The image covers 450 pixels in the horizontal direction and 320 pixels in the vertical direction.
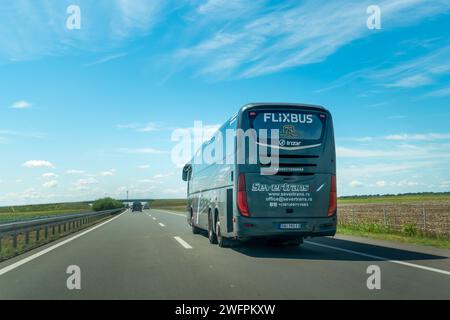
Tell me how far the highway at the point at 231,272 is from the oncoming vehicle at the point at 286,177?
0.78 m

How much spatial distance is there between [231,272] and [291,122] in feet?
14.0

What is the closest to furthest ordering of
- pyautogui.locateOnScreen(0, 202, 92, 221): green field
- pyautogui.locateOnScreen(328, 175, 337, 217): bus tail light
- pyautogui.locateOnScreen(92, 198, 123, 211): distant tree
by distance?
1. pyautogui.locateOnScreen(328, 175, 337, 217): bus tail light
2. pyautogui.locateOnScreen(0, 202, 92, 221): green field
3. pyautogui.locateOnScreen(92, 198, 123, 211): distant tree

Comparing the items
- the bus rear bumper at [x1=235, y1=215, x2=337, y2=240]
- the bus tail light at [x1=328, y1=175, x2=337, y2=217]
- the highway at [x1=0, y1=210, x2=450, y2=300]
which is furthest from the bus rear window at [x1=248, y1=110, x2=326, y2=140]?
the highway at [x1=0, y1=210, x2=450, y2=300]

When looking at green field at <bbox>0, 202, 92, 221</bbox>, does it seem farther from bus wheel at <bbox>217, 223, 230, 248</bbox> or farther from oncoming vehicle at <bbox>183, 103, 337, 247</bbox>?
oncoming vehicle at <bbox>183, 103, 337, 247</bbox>

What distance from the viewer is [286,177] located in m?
11.5

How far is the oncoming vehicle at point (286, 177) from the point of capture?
11.4 m

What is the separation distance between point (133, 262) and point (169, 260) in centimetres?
82

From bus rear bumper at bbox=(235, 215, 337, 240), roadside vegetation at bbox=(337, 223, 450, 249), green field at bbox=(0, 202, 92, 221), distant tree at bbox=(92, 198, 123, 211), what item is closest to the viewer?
bus rear bumper at bbox=(235, 215, 337, 240)

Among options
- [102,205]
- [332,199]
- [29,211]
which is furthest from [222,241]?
[29,211]

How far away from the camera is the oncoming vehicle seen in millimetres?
11422

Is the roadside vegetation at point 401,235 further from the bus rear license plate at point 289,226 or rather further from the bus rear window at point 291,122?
the bus rear window at point 291,122
